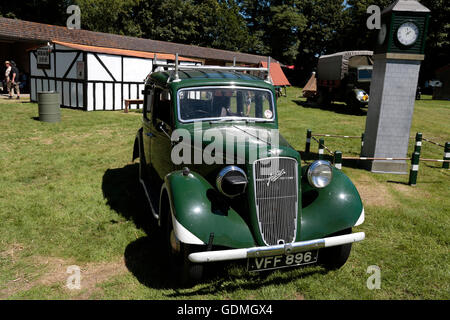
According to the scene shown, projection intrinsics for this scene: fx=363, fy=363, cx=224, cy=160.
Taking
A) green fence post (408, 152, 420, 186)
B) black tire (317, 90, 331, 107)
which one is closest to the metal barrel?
green fence post (408, 152, 420, 186)

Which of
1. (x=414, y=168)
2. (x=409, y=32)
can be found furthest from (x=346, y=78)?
(x=414, y=168)

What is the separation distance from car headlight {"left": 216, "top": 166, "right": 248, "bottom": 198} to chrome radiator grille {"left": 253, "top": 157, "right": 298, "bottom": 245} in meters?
0.14

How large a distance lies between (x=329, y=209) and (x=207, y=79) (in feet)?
7.62

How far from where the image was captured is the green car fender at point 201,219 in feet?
11.1

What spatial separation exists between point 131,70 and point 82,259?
1614 centimetres

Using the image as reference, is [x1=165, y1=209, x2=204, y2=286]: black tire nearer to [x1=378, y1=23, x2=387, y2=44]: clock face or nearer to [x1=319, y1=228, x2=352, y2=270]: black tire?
[x1=319, y1=228, x2=352, y2=270]: black tire

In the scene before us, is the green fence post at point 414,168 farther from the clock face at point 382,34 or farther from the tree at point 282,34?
the tree at point 282,34

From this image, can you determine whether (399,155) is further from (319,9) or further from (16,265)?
(319,9)

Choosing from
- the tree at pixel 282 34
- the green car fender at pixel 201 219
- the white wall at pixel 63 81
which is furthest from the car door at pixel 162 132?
the tree at pixel 282 34

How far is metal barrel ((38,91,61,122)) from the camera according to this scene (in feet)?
42.0

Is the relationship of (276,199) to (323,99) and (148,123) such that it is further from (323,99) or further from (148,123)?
(323,99)

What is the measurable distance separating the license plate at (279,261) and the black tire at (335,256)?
1.74 ft

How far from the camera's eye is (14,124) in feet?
40.8

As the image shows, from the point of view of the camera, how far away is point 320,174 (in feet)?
13.0
